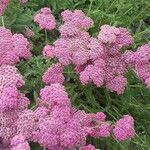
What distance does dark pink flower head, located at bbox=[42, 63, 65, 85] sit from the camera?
10.9 ft

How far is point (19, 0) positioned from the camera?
154 inches

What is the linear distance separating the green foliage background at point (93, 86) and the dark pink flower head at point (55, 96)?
334 mm

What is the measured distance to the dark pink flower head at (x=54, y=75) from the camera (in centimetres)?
332

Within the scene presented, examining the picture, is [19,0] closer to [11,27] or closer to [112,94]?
[11,27]

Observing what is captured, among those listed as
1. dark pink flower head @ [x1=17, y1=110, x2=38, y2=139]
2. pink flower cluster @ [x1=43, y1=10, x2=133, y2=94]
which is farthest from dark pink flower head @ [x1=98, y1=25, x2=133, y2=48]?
dark pink flower head @ [x1=17, y1=110, x2=38, y2=139]

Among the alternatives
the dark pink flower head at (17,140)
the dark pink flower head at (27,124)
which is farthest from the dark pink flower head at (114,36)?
the dark pink flower head at (17,140)

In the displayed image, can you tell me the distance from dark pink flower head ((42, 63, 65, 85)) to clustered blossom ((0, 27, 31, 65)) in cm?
19

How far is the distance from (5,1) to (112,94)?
44.3 inches

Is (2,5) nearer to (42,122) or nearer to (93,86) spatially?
(93,86)

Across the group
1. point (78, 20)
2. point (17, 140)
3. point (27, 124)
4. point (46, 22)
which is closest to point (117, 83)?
point (78, 20)

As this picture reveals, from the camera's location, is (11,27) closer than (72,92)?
No

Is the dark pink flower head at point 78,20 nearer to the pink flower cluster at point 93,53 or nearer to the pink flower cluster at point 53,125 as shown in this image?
the pink flower cluster at point 93,53

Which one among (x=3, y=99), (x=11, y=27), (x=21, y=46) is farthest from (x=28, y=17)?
(x=3, y=99)

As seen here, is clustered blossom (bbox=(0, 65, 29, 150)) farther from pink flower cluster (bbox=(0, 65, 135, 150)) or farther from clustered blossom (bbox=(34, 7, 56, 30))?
clustered blossom (bbox=(34, 7, 56, 30))
